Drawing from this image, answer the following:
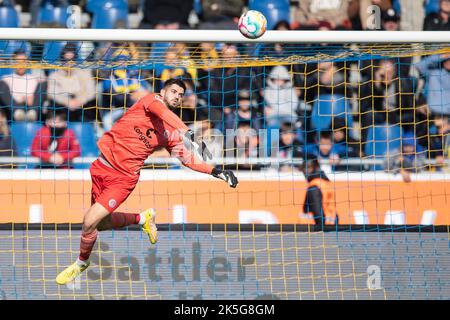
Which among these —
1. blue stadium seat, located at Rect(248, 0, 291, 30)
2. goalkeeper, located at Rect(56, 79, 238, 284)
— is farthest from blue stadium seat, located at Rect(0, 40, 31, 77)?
blue stadium seat, located at Rect(248, 0, 291, 30)

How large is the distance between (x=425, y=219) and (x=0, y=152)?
377 centimetres

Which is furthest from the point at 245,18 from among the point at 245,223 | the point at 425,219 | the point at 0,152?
the point at 0,152

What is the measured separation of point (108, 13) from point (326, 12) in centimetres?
264

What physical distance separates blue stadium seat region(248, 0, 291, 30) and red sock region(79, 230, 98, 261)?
16.0 ft

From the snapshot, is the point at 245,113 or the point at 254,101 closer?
the point at 245,113

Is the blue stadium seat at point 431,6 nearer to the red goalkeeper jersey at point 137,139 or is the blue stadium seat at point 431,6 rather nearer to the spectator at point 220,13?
the spectator at point 220,13

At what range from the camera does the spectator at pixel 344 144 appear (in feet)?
27.7

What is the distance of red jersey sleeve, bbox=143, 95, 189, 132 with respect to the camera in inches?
251

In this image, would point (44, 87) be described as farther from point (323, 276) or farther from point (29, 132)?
point (323, 276)

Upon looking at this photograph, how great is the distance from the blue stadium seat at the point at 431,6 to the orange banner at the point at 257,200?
13.4 ft

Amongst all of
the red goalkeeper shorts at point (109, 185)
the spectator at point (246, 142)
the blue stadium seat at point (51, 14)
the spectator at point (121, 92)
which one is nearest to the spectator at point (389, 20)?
the spectator at point (246, 142)

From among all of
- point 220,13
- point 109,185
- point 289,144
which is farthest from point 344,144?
point 220,13

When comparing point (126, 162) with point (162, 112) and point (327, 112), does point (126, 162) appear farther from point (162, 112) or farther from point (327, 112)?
point (327, 112)

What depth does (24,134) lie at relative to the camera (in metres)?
8.45
